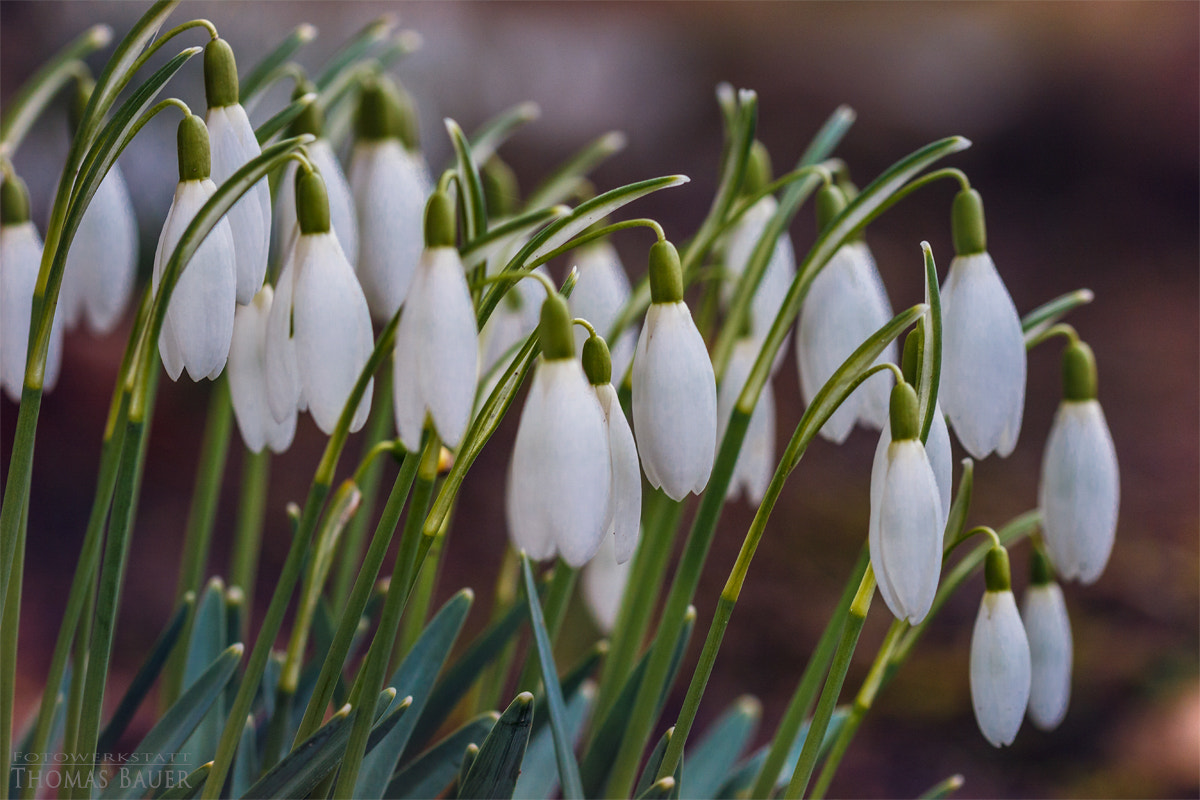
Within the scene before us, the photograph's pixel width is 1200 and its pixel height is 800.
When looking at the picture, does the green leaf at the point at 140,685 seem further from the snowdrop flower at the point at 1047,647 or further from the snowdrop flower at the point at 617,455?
the snowdrop flower at the point at 1047,647

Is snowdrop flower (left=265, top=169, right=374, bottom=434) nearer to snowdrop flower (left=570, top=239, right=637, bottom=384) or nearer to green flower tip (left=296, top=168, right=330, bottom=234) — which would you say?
green flower tip (left=296, top=168, right=330, bottom=234)

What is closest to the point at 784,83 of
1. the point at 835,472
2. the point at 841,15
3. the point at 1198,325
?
the point at 841,15

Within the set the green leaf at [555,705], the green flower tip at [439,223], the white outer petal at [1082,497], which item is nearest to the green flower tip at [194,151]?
the green flower tip at [439,223]

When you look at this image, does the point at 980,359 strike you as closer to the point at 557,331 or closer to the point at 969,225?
the point at 969,225

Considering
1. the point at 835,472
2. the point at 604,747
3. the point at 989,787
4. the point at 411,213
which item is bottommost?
the point at 989,787

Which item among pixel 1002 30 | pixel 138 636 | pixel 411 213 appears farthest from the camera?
pixel 1002 30

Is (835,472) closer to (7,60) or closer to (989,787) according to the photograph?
(989,787)

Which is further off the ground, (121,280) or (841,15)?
(841,15)

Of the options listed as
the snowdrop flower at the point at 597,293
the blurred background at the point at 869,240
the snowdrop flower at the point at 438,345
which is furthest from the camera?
the blurred background at the point at 869,240
